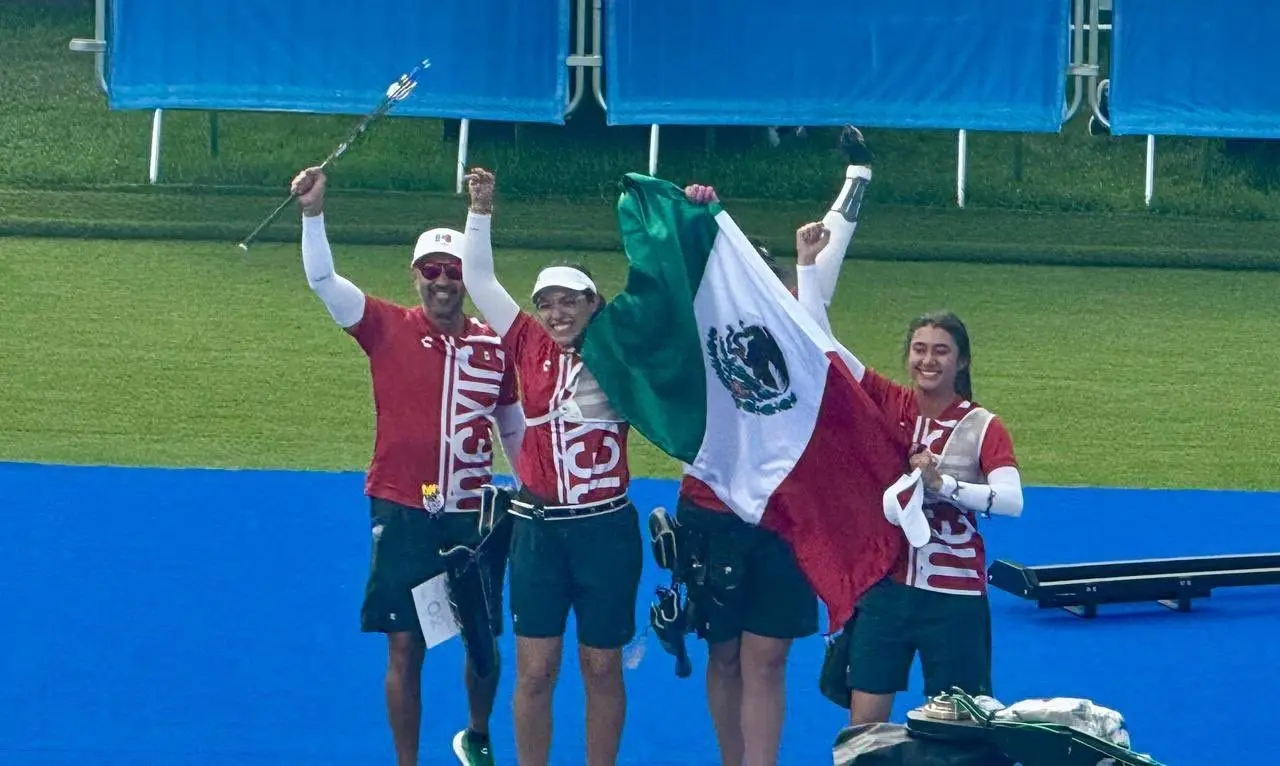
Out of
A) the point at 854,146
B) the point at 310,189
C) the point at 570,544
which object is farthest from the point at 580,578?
the point at 854,146

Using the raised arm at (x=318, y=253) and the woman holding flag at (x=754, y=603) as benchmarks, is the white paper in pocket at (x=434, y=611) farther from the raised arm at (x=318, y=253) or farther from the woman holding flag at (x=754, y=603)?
the raised arm at (x=318, y=253)

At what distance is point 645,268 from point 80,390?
6.86 m

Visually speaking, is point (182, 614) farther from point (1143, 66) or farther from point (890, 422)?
point (1143, 66)

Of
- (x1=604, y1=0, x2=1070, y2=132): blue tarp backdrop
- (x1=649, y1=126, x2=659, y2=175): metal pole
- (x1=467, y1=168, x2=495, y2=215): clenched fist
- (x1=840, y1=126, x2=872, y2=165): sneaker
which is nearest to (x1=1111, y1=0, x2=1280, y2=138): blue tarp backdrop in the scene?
(x1=604, y1=0, x2=1070, y2=132): blue tarp backdrop

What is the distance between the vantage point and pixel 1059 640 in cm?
850

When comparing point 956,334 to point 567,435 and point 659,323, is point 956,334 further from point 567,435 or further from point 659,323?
point 567,435

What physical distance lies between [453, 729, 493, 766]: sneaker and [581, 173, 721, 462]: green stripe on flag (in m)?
1.25

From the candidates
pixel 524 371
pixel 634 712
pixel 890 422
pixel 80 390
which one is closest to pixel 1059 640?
pixel 634 712

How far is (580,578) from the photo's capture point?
20.6ft

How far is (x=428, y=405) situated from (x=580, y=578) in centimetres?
81

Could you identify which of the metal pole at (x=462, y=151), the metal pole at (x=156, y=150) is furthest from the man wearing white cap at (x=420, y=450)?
the metal pole at (x=156, y=150)

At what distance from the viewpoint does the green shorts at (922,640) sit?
6.03 meters

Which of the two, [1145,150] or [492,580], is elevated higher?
[1145,150]

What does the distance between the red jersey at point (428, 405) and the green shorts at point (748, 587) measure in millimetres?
820
